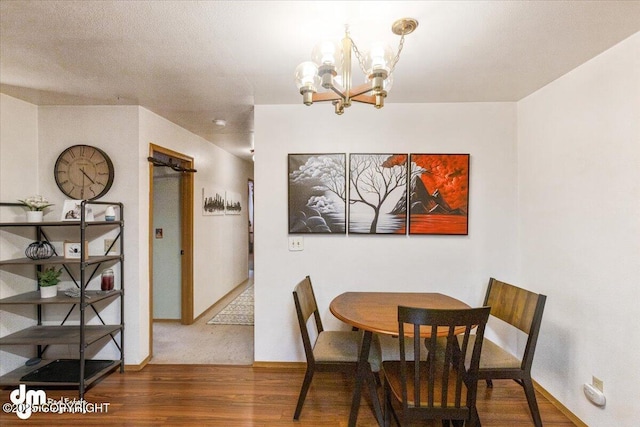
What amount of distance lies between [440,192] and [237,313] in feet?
10.0

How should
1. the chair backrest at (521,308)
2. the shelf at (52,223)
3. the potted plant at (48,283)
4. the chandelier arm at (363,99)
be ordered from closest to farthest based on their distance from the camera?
the chandelier arm at (363,99)
the chair backrest at (521,308)
the shelf at (52,223)
the potted plant at (48,283)

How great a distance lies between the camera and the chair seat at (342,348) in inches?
76.9

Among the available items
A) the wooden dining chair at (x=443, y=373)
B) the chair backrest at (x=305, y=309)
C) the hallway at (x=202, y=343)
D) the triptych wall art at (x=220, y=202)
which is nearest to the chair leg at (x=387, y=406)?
the wooden dining chair at (x=443, y=373)

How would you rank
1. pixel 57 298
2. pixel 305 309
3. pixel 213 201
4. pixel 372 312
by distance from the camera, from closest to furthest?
pixel 372 312
pixel 305 309
pixel 57 298
pixel 213 201

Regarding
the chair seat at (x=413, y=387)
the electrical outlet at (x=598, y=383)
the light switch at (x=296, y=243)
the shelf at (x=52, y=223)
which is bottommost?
the electrical outlet at (x=598, y=383)

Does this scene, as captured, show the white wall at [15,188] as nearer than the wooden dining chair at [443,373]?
No

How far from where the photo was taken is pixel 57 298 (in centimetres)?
238

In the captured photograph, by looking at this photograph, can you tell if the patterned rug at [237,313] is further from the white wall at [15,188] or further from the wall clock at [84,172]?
the wall clock at [84,172]

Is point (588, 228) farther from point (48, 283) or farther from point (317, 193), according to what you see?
point (48, 283)

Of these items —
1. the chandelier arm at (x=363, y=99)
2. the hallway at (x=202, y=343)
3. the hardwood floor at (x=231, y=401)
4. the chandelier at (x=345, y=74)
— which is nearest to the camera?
the chandelier at (x=345, y=74)

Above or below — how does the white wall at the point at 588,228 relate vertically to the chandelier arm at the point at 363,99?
below

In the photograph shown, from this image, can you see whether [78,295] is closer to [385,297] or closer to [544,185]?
[385,297]

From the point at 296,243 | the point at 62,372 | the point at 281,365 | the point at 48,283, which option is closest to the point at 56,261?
the point at 48,283

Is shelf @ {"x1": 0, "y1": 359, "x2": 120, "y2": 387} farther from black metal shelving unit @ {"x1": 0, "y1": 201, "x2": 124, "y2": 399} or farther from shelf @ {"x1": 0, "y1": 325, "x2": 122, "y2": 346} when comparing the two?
shelf @ {"x1": 0, "y1": 325, "x2": 122, "y2": 346}
